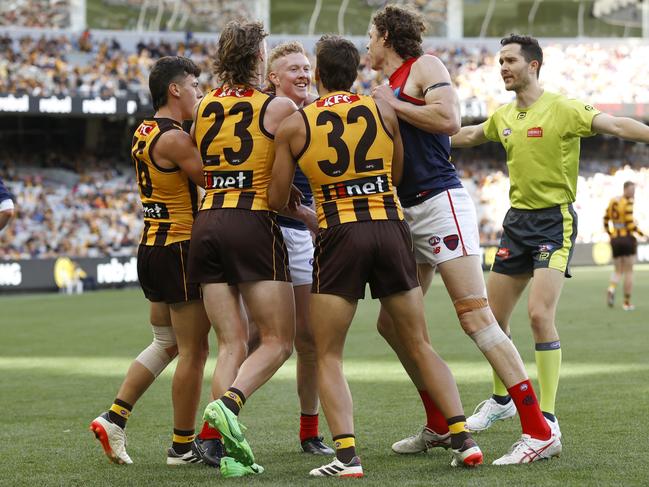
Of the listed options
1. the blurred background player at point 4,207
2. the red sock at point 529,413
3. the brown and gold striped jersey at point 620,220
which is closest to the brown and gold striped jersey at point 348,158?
the red sock at point 529,413

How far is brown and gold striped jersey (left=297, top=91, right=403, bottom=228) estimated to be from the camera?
552 centimetres

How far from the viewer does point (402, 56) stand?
6.02m

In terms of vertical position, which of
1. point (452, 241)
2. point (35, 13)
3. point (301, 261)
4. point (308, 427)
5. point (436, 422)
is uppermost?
point (35, 13)

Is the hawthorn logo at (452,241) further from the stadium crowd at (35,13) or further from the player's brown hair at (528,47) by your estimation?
the stadium crowd at (35,13)

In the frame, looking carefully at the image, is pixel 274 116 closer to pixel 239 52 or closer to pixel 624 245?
pixel 239 52

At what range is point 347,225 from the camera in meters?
5.55

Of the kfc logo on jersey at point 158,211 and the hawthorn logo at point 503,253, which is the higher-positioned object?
the kfc logo on jersey at point 158,211

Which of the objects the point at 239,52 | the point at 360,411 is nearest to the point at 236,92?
the point at 239,52

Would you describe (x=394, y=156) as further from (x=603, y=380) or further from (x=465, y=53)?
(x=465, y=53)

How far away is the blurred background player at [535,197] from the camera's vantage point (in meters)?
6.72

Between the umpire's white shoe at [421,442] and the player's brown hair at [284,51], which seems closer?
the umpire's white shoe at [421,442]

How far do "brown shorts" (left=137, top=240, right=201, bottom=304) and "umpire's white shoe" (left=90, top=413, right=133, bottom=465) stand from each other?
2.64 feet

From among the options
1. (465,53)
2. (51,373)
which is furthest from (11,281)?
(465,53)

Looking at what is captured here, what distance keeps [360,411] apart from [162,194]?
282 centimetres
